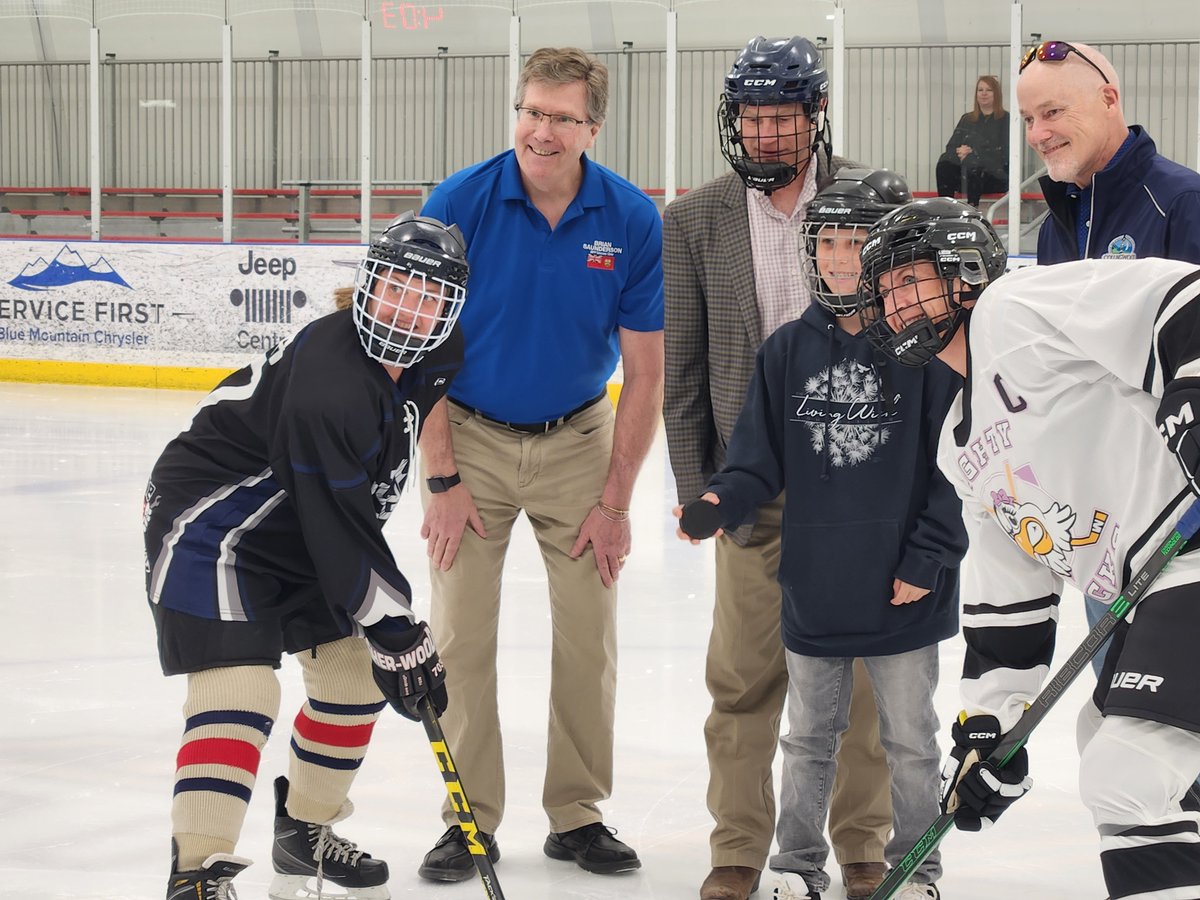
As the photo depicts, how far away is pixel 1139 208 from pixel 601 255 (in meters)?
0.92

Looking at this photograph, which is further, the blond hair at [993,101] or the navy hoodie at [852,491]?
the blond hair at [993,101]

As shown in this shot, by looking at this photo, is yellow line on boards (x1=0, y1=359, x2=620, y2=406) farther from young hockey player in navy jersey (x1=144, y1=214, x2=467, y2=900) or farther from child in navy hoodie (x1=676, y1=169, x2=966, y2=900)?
young hockey player in navy jersey (x1=144, y1=214, x2=467, y2=900)

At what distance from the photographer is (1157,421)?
4.58ft

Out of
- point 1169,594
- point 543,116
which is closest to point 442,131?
point 543,116

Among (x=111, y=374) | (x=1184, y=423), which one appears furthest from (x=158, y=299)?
(x=1184, y=423)

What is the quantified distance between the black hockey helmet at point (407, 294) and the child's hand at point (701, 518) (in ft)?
1.54

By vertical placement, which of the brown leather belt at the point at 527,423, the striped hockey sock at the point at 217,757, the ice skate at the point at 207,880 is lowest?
the ice skate at the point at 207,880

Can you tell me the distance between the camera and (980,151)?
8.57 meters

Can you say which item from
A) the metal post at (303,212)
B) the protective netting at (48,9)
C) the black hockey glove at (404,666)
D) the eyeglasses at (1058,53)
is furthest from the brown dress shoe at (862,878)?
the protective netting at (48,9)

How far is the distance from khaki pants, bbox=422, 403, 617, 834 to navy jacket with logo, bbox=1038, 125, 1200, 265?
921 millimetres

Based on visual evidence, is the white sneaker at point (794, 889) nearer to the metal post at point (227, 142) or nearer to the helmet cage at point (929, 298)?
the helmet cage at point (929, 298)

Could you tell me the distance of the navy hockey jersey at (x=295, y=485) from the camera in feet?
6.25

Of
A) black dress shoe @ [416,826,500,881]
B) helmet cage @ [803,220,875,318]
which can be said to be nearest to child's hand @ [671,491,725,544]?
helmet cage @ [803,220,875,318]

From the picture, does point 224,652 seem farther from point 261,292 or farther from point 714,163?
point 714,163
